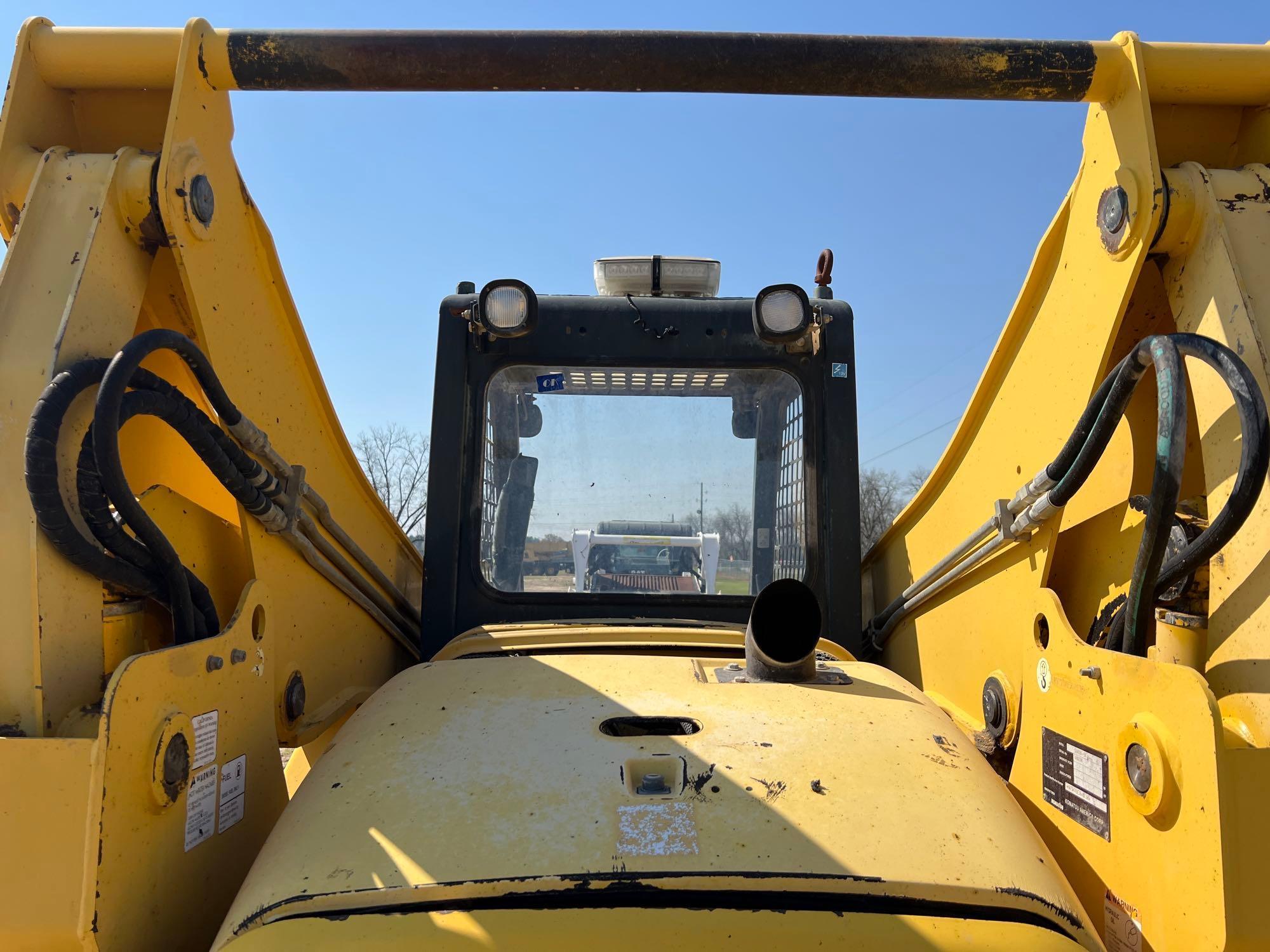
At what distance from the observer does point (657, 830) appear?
52.6 inches

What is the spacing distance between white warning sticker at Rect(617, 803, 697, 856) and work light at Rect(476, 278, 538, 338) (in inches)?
63.0

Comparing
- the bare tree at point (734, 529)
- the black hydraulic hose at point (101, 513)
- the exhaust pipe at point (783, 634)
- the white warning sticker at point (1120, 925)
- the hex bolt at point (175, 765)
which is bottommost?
the white warning sticker at point (1120, 925)

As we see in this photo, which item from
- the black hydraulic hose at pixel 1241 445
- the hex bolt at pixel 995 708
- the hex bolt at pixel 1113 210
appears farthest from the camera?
the hex bolt at pixel 995 708

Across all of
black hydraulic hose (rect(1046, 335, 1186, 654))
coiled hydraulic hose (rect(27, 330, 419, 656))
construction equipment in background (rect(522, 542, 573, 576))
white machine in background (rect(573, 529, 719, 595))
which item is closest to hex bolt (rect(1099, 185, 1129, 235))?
black hydraulic hose (rect(1046, 335, 1186, 654))

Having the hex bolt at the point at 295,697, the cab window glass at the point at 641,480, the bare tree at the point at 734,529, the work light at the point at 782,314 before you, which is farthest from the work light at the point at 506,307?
the hex bolt at the point at 295,697

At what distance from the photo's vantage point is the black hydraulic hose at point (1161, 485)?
144cm

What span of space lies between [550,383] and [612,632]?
93 centimetres

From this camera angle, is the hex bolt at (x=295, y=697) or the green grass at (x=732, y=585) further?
the green grass at (x=732, y=585)

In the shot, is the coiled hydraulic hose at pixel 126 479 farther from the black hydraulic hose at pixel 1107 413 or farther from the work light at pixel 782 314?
the black hydraulic hose at pixel 1107 413

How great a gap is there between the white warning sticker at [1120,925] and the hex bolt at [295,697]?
1.61 metres

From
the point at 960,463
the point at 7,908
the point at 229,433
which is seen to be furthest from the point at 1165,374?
the point at 7,908

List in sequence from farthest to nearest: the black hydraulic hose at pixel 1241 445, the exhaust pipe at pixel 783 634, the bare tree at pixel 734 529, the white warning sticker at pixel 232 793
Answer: the bare tree at pixel 734 529 < the exhaust pipe at pixel 783 634 < the white warning sticker at pixel 232 793 < the black hydraulic hose at pixel 1241 445

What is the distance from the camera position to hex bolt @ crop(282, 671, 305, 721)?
1952 millimetres

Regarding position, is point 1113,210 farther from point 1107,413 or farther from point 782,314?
point 782,314
